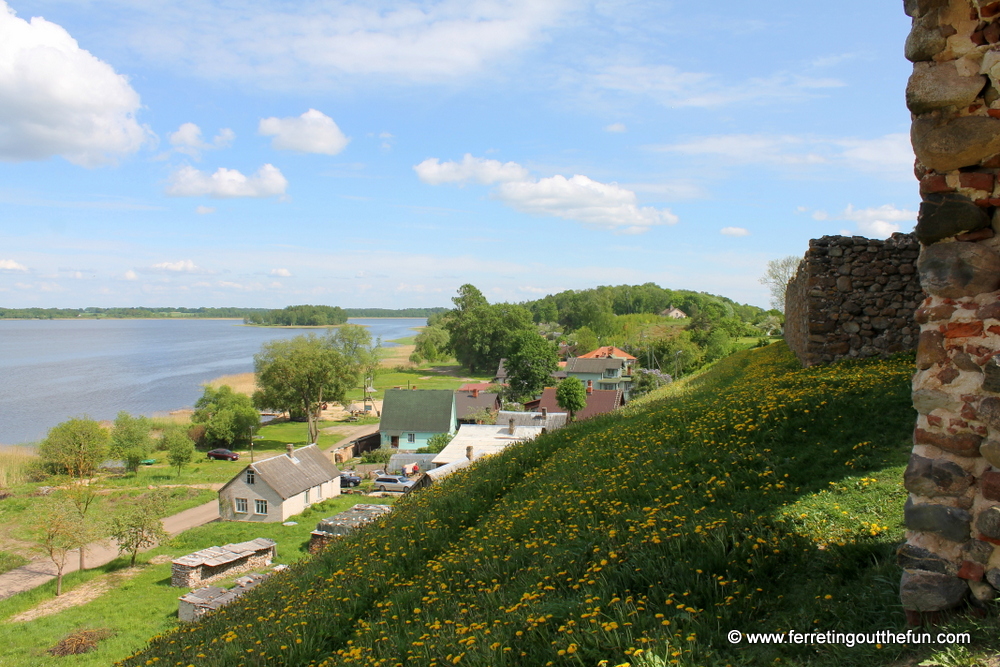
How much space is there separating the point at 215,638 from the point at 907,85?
982 cm

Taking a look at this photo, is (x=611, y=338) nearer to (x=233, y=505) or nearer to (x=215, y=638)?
(x=233, y=505)

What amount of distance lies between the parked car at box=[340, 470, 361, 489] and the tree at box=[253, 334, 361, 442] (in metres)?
18.7

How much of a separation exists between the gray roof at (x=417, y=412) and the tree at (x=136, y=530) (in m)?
28.7

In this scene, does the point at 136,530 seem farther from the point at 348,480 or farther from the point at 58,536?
the point at 348,480

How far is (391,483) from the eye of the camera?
43.3 meters

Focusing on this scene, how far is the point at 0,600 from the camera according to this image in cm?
2633

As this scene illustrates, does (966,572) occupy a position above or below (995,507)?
below

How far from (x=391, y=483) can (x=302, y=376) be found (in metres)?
25.8

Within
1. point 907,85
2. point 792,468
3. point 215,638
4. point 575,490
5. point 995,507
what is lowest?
point 215,638

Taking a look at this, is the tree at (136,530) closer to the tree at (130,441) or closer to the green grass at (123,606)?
the green grass at (123,606)

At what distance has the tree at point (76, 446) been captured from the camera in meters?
45.3

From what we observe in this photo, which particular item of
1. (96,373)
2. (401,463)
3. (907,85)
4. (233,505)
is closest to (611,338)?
(401,463)

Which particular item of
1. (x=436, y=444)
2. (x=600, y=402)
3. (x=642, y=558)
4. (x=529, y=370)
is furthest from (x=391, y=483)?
(x=642, y=558)

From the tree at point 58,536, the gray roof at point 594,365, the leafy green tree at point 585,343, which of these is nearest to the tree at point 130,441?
the tree at point 58,536
